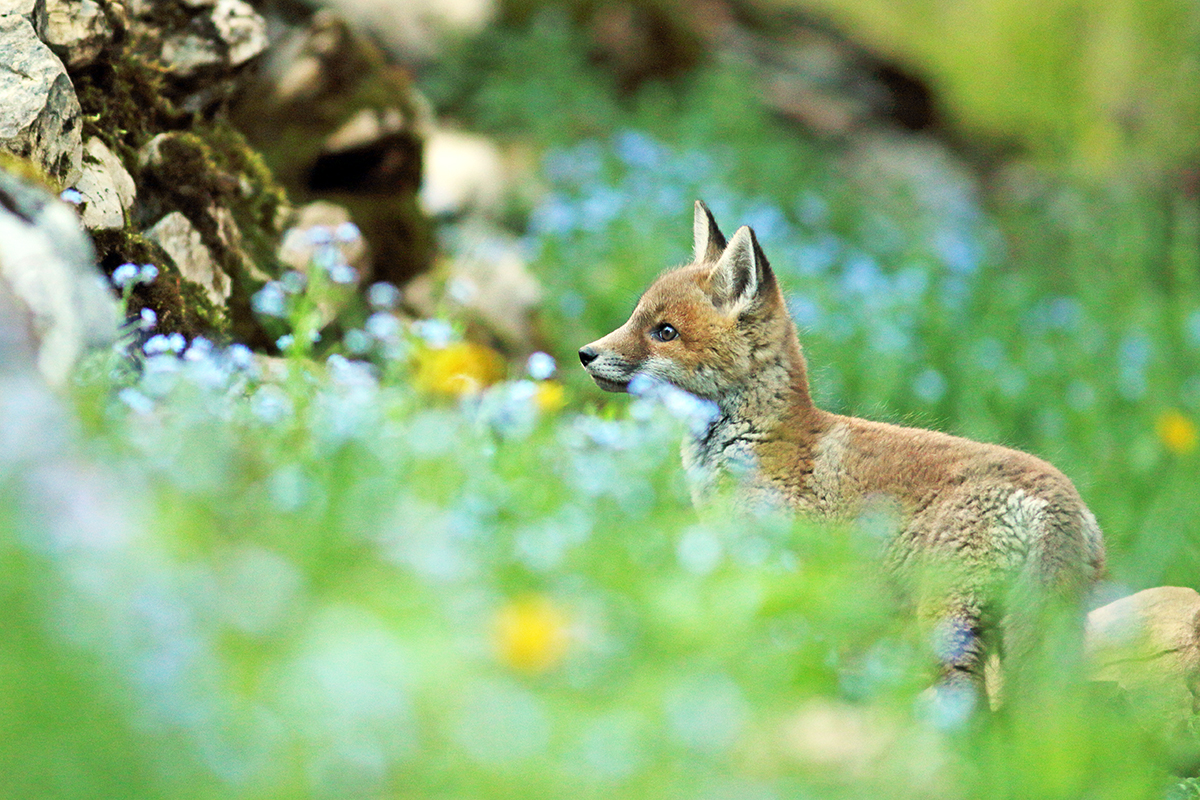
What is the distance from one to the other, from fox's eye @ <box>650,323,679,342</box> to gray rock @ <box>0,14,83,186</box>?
2.14 meters

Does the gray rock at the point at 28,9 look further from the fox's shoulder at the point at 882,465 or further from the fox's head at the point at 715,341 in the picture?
the fox's shoulder at the point at 882,465

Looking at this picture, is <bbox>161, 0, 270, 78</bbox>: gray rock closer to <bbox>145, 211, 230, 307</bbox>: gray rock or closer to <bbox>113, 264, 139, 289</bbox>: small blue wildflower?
<bbox>145, 211, 230, 307</bbox>: gray rock

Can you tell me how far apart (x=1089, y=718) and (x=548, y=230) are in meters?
4.82

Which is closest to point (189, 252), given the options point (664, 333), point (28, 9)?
point (28, 9)

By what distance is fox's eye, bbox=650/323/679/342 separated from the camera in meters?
4.22

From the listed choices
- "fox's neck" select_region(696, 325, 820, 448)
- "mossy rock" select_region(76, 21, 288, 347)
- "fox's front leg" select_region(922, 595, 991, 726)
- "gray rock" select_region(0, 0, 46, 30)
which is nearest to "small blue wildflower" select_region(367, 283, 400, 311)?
"mossy rock" select_region(76, 21, 288, 347)

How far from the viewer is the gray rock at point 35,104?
338 centimetres

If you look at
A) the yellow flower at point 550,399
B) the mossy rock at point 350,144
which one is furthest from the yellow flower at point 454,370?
the mossy rock at point 350,144

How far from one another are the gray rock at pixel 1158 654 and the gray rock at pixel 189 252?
138 inches

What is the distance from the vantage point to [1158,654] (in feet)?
11.8

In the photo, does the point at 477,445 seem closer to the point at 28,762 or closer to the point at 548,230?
the point at 28,762

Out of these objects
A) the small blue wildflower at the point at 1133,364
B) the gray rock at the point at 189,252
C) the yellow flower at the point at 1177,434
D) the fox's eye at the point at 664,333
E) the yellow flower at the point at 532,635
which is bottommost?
the gray rock at the point at 189,252

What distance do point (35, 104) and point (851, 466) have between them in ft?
9.78

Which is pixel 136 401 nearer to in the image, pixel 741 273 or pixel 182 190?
pixel 182 190
